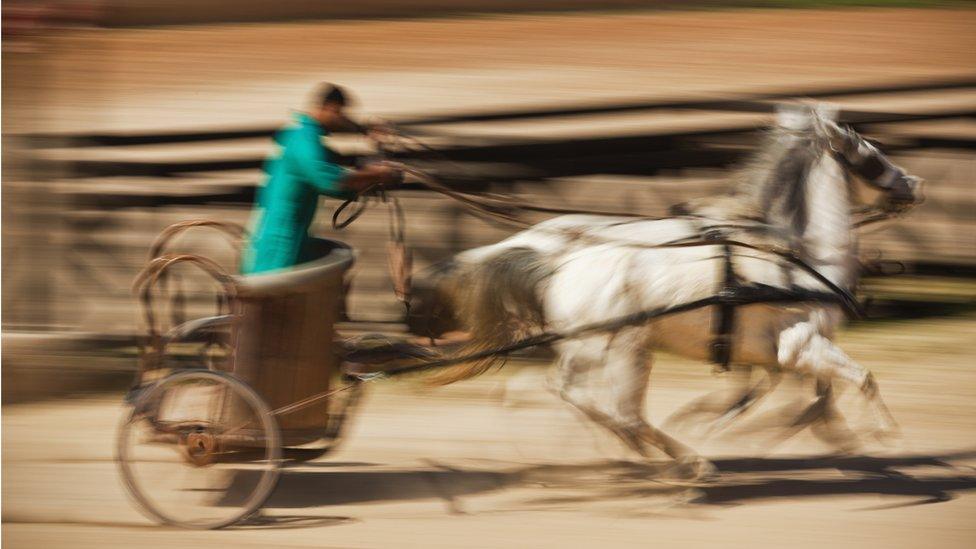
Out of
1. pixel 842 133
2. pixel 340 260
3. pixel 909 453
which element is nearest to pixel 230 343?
pixel 340 260

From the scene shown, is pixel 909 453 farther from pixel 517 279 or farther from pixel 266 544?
pixel 266 544

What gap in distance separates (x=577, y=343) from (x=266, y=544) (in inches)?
58.6

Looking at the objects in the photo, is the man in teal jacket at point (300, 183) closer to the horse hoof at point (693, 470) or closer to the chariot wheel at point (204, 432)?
the chariot wheel at point (204, 432)

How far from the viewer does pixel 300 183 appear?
4277 mm

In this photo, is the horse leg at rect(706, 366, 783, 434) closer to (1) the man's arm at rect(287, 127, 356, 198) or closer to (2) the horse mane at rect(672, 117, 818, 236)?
(2) the horse mane at rect(672, 117, 818, 236)

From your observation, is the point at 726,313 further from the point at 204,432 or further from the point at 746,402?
the point at 204,432

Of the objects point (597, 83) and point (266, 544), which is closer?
point (266, 544)

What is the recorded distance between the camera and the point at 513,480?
4.98m

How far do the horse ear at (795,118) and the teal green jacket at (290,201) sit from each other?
6.10ft

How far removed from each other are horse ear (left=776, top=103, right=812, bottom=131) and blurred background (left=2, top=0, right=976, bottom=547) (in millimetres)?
541

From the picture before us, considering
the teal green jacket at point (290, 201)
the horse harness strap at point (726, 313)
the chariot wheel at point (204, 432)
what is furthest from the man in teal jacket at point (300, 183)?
the horse harness strap at point (726, 313)

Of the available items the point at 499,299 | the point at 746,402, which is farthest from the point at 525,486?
the point at 746,402

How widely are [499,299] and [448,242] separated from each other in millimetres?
2670

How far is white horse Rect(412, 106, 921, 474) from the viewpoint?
4.54m
